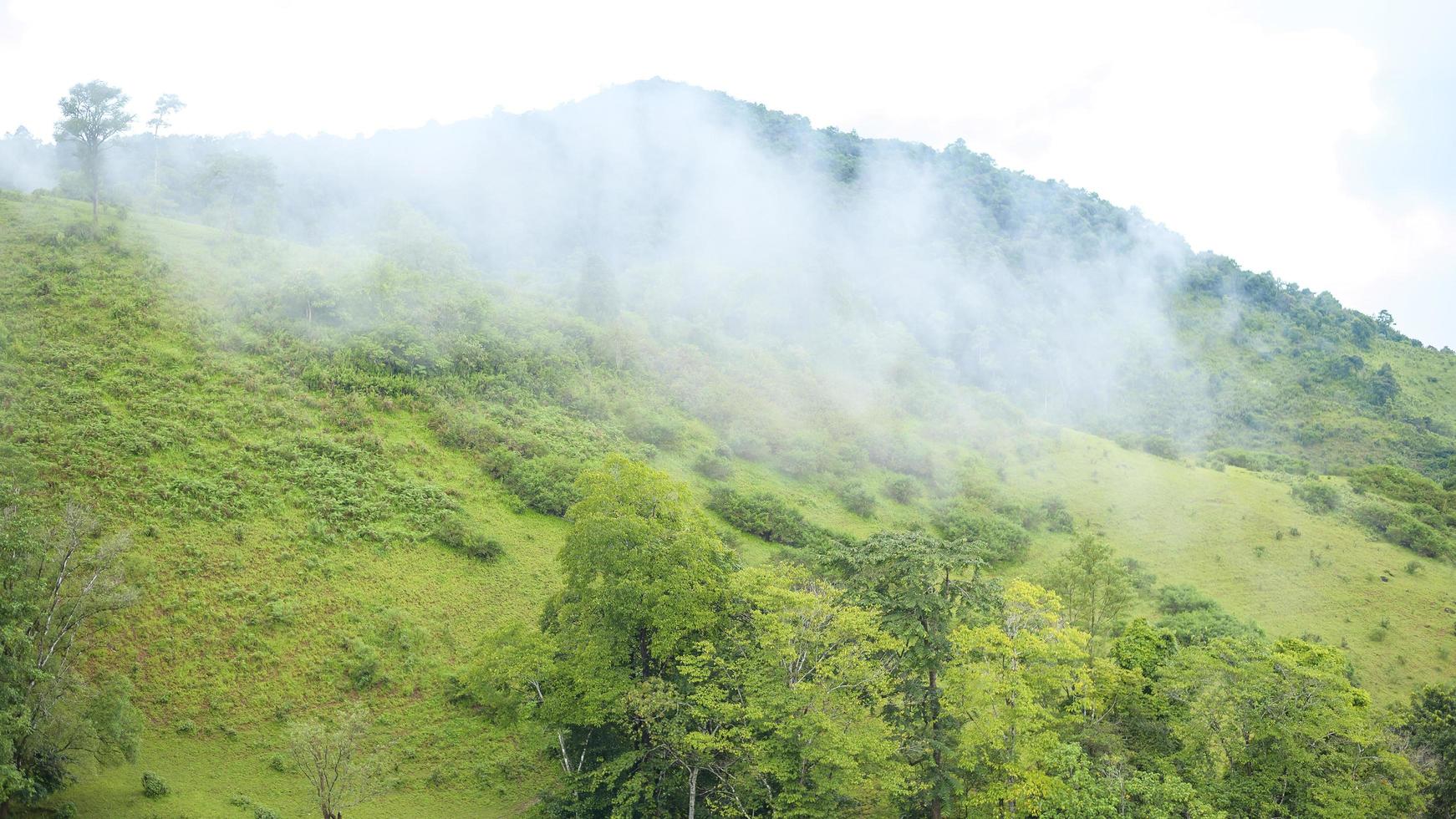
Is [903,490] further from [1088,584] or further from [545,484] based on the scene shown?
[545,484]

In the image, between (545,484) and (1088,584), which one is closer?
(1088,584)

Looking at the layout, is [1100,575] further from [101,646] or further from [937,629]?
[101,646]

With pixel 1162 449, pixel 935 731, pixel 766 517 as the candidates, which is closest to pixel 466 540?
pixel 766 517

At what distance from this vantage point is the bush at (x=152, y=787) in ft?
76.9

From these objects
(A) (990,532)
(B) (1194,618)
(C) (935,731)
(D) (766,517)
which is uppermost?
(C) (935,731)

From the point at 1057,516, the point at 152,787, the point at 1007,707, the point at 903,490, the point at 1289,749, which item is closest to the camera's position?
the point at 1289,749

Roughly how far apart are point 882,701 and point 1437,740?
58.2 ft

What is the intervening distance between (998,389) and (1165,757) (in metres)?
84.8

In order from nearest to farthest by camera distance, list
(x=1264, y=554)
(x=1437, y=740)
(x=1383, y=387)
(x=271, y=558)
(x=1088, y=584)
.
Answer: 1. (x=1437, y=740)
2. (x=271, y=558)
3. (x=1088, y=584)
4. (x=1264, y=554)
5. (x=1383, y=387)

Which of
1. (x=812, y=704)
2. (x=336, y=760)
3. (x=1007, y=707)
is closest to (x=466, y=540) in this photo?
(x=336, y=760)

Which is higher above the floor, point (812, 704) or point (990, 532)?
point (812, 704)

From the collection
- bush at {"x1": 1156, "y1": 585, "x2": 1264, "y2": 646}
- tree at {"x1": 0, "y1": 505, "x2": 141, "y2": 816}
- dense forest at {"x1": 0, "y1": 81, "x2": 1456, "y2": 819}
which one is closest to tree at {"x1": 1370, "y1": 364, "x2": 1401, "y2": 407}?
dense forest at {"x1": 0, "y1": 81, "x2": 1456, "y2": 819}

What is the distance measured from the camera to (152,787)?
23.4m

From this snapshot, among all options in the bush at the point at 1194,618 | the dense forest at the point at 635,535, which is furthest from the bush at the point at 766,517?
the bush at the point at 1194,618
